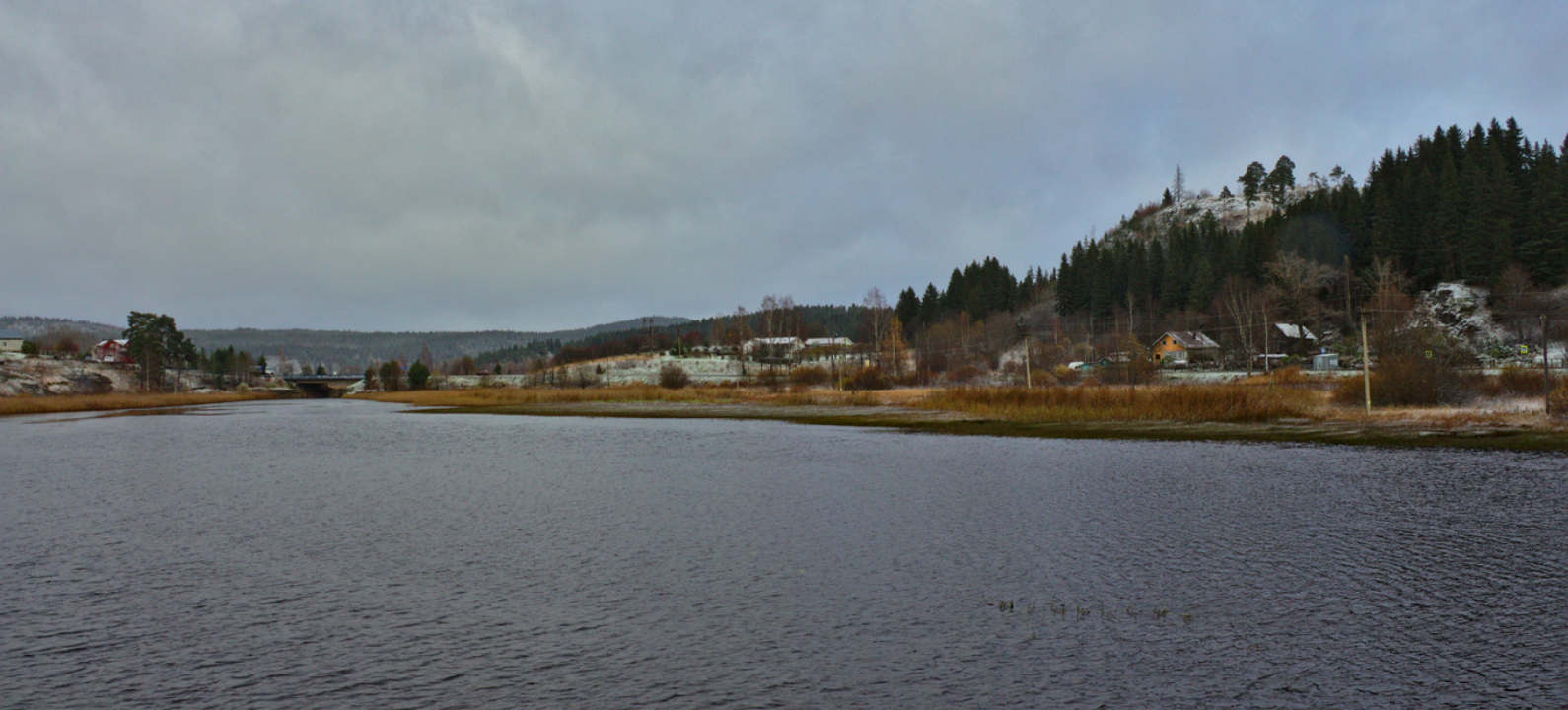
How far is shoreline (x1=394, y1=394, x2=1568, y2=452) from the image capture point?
28.1 metres

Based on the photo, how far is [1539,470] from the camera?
823 inches

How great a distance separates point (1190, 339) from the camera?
4641 inches

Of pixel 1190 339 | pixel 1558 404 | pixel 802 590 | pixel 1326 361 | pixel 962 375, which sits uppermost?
pixel 1190 339

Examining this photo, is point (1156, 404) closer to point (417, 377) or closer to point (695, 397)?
point (695, 397)

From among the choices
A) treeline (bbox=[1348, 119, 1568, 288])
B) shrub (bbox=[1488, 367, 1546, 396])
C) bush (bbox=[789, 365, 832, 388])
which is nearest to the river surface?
shrub (bbox=[1488, 367, 1546, 396])

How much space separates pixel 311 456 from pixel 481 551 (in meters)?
21.1

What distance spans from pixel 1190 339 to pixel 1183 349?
669 cm

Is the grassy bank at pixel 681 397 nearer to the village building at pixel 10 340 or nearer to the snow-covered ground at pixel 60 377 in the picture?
the snow-covered ground at pixel 60 377

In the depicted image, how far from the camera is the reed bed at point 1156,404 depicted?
124ft

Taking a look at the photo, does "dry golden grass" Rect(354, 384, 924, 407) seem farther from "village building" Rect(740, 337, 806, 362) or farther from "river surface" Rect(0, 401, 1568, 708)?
"village building" Rect(740, 337, 806, 362)

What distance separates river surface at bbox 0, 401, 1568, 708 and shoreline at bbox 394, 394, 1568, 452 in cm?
584

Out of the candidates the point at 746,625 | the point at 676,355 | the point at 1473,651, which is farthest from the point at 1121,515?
the point at 676,355

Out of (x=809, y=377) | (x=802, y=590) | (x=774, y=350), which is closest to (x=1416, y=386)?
(x=802, y=590)

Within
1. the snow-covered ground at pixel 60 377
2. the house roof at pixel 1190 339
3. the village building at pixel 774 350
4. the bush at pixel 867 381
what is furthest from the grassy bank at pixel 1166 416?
the snow-covered ground at pixel 60 377
